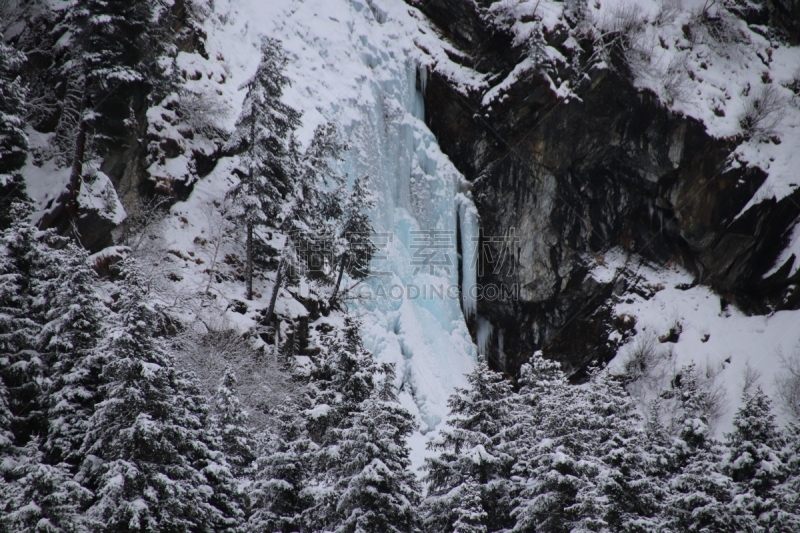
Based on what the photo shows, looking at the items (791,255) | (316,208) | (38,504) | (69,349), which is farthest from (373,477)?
(791,255)

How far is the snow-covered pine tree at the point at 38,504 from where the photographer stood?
331 inches

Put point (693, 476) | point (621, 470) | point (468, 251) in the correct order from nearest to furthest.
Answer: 1. point (621, 470)
2. point (693, 476)
3. point (468, 251)

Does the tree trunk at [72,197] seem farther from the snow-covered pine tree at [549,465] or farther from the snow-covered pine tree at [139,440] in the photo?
the snow-covered pine tree at [549,465]

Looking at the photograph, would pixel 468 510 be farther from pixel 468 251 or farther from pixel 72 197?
pixel 468 251

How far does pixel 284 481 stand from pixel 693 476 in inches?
413

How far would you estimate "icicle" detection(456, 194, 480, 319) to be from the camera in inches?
1197

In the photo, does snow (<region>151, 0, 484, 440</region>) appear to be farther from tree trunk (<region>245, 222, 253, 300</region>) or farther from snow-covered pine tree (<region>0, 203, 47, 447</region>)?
snow-covered pine tree (<region>0, 203, 47, 447</region>)

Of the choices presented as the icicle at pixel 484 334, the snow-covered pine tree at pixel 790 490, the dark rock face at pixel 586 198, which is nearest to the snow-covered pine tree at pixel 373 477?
the snow-covered pine tree at pixel 790 490

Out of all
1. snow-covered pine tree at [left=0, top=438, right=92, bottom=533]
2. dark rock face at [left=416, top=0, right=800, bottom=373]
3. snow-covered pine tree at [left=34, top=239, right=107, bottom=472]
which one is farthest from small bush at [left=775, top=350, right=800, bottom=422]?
snow-covered pine tree at [left=0, top=438, right=92, bottom=533]

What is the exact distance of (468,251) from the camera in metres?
30.7

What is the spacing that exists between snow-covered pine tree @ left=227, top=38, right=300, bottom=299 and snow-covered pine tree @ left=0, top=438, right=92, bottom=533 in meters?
13.6

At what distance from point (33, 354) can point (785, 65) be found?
39035 millimetres

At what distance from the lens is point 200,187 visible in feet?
80.7

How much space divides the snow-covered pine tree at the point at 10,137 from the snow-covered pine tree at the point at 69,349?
175 inches
